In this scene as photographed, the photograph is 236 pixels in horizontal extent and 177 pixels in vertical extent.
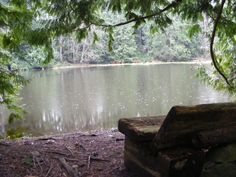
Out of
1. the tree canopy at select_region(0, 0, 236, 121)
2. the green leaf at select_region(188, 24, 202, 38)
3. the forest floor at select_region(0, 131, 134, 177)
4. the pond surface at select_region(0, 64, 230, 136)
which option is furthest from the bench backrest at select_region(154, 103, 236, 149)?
the pond surface at select_region(0, 64, 230, 136)

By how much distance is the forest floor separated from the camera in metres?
3.01

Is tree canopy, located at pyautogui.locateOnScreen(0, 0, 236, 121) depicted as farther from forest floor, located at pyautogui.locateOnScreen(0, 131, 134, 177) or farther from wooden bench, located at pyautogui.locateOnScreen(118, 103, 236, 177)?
wooden bench, located at pyautogui.locateOnScreen(118, 103, 236, 177)

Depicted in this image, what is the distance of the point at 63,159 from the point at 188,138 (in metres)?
1.57

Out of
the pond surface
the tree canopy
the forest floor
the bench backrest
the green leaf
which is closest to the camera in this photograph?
the bench backrest

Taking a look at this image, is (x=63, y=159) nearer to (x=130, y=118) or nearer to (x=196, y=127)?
(x=130, y=118)

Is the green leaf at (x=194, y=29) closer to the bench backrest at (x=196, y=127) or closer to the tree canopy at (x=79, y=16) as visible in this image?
the tree canopy at (x=79, y=16)

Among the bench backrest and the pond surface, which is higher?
the bench backrest

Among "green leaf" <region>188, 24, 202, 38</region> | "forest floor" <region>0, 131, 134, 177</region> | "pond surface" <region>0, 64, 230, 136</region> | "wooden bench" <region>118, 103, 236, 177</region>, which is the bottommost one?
"pond surface" <region>0, 64, 230, 136</region>

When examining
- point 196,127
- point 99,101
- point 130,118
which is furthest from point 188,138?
point 99,101

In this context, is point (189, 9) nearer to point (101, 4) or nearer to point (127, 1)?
point (127, 1)

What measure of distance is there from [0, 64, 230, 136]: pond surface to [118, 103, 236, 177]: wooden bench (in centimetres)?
648

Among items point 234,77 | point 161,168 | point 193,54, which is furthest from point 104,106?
point 193,54

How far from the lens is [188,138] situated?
2.27m

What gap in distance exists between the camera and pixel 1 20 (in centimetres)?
345
